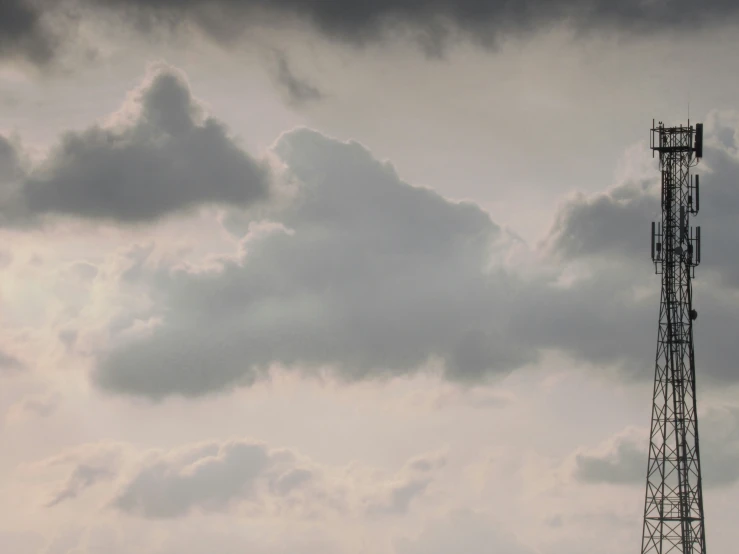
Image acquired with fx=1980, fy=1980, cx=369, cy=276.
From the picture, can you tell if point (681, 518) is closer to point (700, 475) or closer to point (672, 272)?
point (700, 475)

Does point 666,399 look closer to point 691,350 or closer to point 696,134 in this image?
point 691,350

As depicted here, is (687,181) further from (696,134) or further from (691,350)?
(691,350)

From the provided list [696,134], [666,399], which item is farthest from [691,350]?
[696,134]

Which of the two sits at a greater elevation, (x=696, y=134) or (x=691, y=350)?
(x=696, y=134)

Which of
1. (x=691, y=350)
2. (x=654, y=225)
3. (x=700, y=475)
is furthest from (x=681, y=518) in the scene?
(x=654, y=225)

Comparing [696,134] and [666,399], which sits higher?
[696,134]

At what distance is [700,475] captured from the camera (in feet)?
582

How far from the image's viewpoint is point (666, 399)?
586 feet

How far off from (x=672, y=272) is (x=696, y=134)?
1268cm

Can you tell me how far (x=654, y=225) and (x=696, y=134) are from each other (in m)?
9.07

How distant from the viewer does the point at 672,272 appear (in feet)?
590

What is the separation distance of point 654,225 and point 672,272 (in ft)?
15.0

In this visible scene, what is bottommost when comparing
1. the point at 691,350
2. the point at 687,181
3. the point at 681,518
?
the point at 681,518

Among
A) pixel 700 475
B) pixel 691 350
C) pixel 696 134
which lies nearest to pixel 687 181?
pixel 696 134
